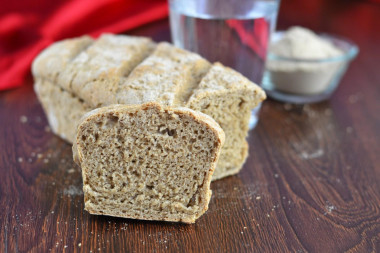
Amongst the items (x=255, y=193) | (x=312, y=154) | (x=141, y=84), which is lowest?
(x=312, y=154)

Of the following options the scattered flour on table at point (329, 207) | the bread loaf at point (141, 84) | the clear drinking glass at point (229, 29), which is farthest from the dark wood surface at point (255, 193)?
the clear drinking glass at point (229, 29)

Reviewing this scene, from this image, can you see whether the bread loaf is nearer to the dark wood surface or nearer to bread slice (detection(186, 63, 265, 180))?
bread slice (detection(186, 63, 265, 180))

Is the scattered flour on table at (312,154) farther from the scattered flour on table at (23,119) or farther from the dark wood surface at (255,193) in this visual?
the scattered flour on table at (23,119)

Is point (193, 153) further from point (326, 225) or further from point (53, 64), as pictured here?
point (53, 64)

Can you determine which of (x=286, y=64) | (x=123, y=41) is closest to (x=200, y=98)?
(x=123, y=41)

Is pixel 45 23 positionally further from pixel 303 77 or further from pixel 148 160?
pixel 148 160

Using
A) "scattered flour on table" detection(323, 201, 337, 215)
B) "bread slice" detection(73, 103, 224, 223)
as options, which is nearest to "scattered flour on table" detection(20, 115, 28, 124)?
"bread slice" detection(73, 103, 224, 223)

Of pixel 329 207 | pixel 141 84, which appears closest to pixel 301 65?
pixel 329 207
